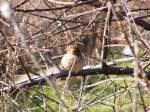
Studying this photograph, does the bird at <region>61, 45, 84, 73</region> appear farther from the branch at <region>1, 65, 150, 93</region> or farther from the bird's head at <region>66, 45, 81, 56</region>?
the branch at <region>1, 65, 150, 93</region>

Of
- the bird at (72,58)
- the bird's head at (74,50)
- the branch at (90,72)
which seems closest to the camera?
the branch at (90,72)

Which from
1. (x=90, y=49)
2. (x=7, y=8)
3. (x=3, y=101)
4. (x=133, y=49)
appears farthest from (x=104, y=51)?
(x=90, y=49)

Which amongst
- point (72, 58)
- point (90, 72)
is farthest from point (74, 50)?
point (90, 72)

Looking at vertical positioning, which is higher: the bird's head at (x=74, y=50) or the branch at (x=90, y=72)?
the bird's head at (x=74, y=50)

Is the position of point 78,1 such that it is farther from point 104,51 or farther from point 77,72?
point 77,72

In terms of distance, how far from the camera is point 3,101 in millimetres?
2346

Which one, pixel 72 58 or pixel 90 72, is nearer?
pixel 90 72

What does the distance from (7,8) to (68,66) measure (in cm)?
199

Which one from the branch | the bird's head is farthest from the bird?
the branch

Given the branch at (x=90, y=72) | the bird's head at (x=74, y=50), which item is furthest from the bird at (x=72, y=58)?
the branch at (x=90, y=72)

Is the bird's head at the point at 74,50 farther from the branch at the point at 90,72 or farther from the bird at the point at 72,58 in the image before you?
the branch at the point at 90,72

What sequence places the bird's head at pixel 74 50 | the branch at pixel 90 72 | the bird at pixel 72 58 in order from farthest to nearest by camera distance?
the bird's head at pixel 74 50, the bird at pixel 72 58, the branch at pixel 90 72

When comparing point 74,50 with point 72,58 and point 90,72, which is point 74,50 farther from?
point 90,72

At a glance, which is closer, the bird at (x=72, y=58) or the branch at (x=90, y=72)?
the branch at (x=90, y=72)
